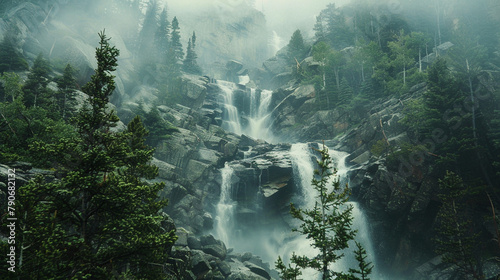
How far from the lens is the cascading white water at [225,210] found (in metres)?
33.8

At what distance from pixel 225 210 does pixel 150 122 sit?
17.8 metres

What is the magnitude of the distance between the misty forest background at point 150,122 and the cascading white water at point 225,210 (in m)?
10.4

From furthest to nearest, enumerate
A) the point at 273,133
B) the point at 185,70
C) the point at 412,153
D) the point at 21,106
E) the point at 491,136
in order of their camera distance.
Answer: the point at 185,70 → the point at 273,133 → the point at 412,153 → the point at 491,136 → the point at 21,106

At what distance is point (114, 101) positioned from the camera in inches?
1740

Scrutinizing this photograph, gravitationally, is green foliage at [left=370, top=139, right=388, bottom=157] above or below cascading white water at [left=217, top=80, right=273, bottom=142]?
below

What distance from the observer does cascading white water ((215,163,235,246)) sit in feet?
111

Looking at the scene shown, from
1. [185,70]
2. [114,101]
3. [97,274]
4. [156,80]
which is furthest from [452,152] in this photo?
[185,70]

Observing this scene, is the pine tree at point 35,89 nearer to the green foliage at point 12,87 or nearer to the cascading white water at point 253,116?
the green foliage at point 12,87

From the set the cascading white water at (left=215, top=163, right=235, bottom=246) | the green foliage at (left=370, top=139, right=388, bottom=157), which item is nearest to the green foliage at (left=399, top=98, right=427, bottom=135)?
the green foliage at (left=370, top=139, right=388, bottom=157)

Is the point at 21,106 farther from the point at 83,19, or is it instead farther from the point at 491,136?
the point at 83,19

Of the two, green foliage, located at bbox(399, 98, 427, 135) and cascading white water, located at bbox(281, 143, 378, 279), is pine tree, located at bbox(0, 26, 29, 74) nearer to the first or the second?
cascading white water, located at bbox(281, 143, 378, 279)

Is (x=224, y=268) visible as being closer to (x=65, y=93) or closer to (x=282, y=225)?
(x=282, y=225)

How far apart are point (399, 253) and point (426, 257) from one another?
8.50 ft

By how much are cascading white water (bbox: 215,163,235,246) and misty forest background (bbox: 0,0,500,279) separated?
1042 cm
